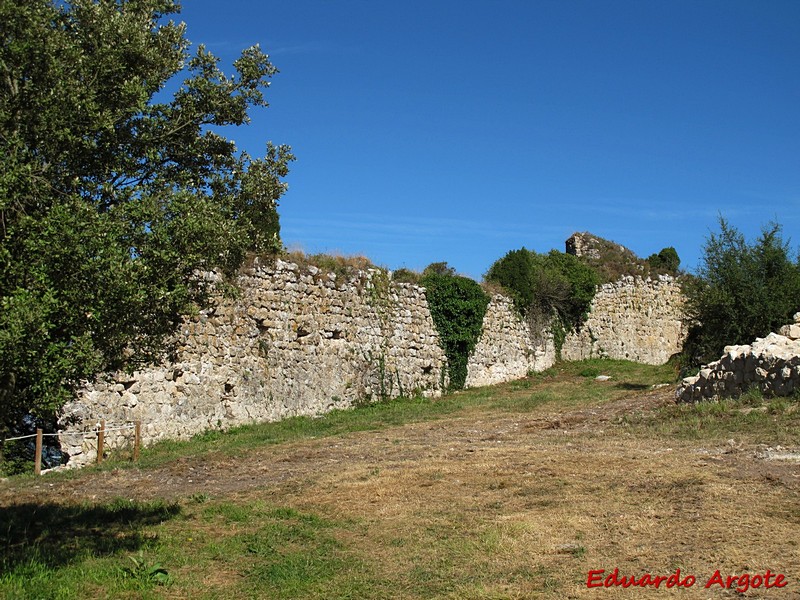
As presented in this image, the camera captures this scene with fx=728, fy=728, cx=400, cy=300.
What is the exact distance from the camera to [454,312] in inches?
932

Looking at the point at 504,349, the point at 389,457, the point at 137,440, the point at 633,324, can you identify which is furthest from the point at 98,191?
the point at 633,324

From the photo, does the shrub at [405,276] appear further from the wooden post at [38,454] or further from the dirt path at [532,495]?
the wooden post at [38,454]

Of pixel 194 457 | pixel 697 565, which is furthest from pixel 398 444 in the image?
pixel 697 565

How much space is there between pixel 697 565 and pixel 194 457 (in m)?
9.43

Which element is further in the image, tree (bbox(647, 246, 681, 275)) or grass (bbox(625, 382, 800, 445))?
tree (bbox(647, 246, 681, 275))

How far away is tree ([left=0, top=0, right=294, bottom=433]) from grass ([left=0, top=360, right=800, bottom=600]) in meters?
2.22

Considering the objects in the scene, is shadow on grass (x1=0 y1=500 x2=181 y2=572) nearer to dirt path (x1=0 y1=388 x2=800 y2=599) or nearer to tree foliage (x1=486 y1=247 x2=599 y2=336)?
dirt path (x1=0 y1=388 x2=800 y2=599)

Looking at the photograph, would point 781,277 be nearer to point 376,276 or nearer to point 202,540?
point 376,276

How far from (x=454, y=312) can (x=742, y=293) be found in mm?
8501

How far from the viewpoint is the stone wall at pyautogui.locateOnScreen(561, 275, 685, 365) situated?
30.3m

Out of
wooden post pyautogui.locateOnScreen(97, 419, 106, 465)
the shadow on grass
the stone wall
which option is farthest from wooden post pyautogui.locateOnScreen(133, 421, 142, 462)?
the stone wall

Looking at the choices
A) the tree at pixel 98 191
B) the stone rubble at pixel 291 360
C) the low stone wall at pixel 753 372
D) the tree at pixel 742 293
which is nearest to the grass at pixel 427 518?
the low stone wall at pixel 753 372

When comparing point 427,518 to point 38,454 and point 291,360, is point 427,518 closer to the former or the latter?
point 38,454

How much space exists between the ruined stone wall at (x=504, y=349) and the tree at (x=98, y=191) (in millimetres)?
17236
